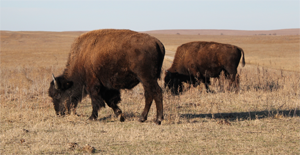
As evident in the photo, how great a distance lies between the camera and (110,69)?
7469mm

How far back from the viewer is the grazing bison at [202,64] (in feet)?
41.5

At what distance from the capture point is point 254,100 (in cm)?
1034

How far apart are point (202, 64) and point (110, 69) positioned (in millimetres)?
6333

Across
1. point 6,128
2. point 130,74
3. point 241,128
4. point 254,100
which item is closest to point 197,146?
point 241,128

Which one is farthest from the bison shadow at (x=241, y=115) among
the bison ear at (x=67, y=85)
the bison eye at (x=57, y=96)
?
the bison eye at (x=57, y=96)

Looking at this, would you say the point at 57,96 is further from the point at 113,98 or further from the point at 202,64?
the point at 202,64

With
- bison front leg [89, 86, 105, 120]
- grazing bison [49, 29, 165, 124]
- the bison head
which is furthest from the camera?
the bison head

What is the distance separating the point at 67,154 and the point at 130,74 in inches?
111

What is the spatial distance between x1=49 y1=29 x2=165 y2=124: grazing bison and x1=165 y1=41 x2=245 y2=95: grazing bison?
4.96 meters

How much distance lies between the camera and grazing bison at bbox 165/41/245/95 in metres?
12.6

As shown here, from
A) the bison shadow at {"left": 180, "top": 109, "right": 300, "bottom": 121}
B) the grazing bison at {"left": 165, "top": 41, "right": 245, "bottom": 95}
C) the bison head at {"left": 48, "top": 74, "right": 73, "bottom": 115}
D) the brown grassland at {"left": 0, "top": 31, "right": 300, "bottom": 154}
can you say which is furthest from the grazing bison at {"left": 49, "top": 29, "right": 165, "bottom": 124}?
the grazing bison at {"left": 165, "top": 41, "right": 245, "bottom": 95}

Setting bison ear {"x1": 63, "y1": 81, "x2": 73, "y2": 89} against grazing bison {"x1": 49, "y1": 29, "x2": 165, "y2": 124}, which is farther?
→ bison ear {"x1": 63, "y1": 81, "x2": 73, "y2": 89}

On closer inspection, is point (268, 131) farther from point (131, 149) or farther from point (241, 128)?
point (131, 149)

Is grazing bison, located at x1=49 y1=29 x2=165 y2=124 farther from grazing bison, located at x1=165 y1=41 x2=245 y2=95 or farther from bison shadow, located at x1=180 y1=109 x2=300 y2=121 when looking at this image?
grazing bison, located at x1=165 y1=41 x2=245 y2=95
